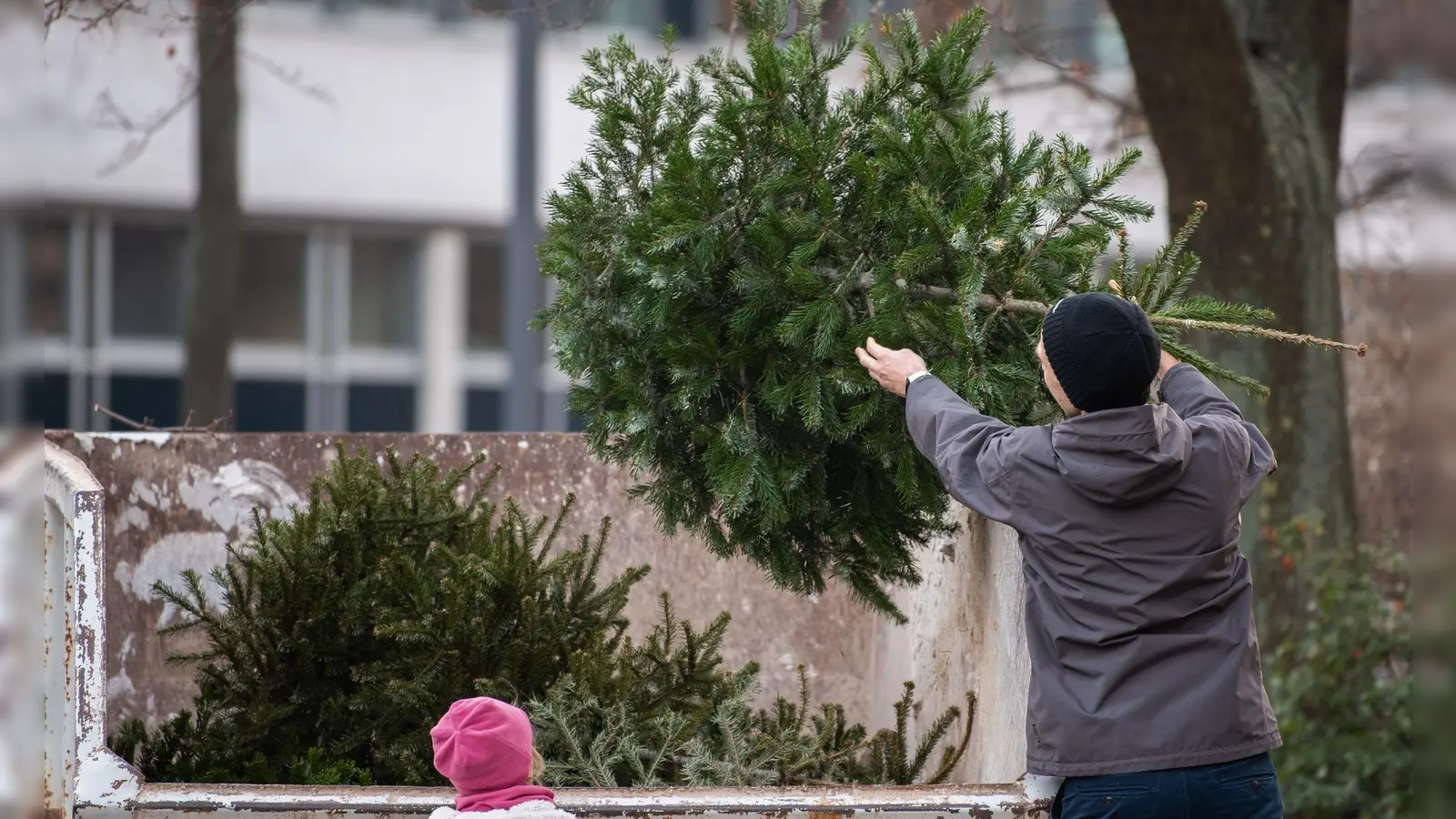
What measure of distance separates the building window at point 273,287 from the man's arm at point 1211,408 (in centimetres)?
1701

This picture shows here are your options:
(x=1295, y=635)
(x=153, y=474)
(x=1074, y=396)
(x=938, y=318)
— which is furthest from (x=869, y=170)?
(x=1295, y=635)

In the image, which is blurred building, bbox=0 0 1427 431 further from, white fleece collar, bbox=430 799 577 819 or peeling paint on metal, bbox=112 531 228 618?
white fleece collar, bbox=430 799 577 819

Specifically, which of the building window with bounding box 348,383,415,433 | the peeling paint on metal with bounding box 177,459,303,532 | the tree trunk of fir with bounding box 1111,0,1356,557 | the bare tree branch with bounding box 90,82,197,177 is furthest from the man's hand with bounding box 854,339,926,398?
the building window with bounding box 348,383,415,433

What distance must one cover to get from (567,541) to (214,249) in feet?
14.4

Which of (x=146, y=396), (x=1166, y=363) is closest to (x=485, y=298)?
(x=146, y=396)

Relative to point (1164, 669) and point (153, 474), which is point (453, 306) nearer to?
point (153, 474)

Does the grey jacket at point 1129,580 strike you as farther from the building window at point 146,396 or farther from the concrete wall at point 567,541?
the building window at point 146,396

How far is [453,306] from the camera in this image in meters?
19.1

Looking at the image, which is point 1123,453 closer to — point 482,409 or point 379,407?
point 379,407

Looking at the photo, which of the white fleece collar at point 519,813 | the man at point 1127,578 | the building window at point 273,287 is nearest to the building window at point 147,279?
the building window at point 273,287

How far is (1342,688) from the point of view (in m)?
5.94

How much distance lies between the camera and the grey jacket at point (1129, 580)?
2484 millimetres

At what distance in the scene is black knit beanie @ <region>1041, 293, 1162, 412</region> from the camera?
253 cm

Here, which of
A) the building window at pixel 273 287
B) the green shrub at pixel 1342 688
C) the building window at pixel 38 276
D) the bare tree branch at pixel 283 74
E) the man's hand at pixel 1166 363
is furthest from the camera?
the building window at pixel 273 287
